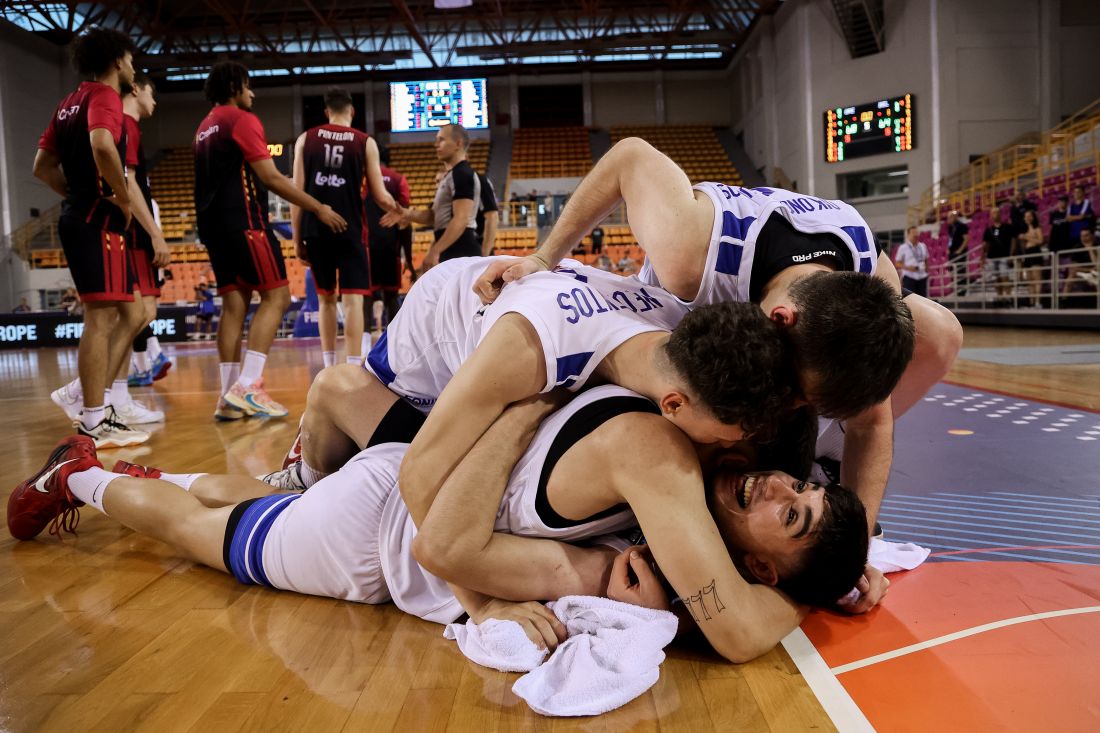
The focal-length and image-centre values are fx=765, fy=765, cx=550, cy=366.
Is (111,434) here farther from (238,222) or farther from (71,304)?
(71,304)

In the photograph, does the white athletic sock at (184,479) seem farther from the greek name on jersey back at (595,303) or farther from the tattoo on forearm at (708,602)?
the tattoo on forearm at (708,602)

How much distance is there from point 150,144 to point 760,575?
25.9m

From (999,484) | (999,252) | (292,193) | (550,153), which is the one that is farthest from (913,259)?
(550,153)

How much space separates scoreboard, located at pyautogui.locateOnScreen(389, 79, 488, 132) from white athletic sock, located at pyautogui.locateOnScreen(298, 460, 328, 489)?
68.7 ft

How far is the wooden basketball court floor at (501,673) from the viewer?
3.94ft

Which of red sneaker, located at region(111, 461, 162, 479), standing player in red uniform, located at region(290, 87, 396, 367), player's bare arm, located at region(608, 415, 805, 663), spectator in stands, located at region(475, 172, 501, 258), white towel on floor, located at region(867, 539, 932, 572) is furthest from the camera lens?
spectator in stands, located at region(475, 172, 501, 258)

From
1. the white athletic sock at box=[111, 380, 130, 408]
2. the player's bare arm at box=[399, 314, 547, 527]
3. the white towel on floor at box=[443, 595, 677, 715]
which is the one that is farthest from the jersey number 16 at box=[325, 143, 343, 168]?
the white towel on floor at box=[443, 595, 677, 715]

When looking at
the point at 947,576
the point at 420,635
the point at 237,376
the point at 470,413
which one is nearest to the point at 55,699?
the point at 420,635

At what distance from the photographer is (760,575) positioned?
1.51 m

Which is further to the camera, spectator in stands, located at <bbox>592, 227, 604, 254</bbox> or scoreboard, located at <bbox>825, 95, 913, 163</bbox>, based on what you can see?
scoreboard, located at <bbox>825, 95, 913, 163</bbox>

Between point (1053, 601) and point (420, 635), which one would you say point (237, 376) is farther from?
point (1053, 601)

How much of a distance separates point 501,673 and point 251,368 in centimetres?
358

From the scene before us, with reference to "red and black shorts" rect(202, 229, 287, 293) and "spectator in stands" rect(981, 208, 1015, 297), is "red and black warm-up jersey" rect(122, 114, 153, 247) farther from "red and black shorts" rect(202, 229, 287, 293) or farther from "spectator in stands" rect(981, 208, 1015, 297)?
"spectator in stands" rect(981, 208, 1015, 297)

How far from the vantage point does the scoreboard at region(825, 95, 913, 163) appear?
16.0m
